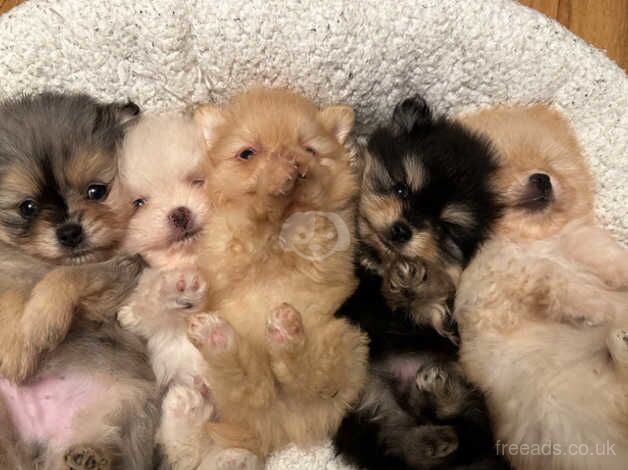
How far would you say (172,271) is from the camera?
1.85m

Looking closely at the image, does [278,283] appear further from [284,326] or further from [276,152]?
[276,152]

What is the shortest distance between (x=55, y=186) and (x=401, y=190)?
103 centimetres

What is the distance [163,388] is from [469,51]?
4.80 ft

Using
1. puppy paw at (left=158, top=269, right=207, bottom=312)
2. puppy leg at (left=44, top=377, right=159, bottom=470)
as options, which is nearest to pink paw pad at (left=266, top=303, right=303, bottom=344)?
puppy paw at (left=158, top=269, right=207, bottom=312)

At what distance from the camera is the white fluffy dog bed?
6.61 feet

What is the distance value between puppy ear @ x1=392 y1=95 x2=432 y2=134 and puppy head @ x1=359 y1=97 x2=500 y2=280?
3 centimetres

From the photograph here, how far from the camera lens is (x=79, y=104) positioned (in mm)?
2021

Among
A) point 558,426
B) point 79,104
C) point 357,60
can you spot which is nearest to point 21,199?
point 79,104

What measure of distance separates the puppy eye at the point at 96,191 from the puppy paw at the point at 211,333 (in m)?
0.58

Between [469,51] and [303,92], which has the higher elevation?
[469,51]

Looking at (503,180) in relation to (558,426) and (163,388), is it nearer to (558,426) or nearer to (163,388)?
(558,426)

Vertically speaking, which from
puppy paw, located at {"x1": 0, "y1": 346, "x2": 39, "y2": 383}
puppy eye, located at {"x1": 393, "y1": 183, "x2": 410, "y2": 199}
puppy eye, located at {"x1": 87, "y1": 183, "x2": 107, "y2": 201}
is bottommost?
puppy paw, located at {"x1": 0, "y1": 346, "x2": 39, "y2": 383}

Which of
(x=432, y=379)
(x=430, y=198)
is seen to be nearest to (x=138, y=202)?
(x=430, y=198)

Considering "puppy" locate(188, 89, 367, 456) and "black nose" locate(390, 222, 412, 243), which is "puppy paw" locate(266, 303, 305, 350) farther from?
"black nose" locate(390, 222, 412, 243)
